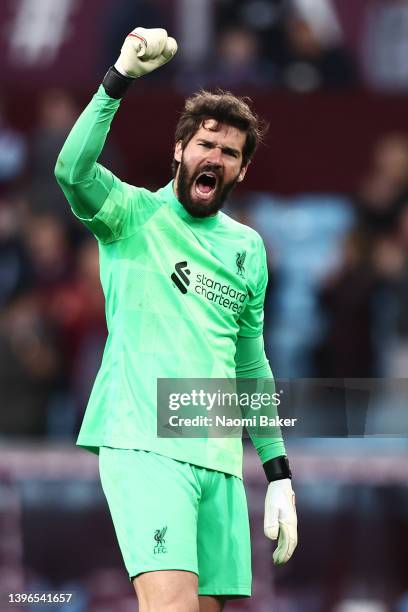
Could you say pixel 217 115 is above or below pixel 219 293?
above

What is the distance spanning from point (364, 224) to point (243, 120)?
5408 mm

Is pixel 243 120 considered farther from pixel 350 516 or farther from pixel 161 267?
pixel 350 516

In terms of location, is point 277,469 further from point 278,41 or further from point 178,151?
point 278,41

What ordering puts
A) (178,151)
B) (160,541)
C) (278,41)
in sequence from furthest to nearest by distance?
(278,41)
(178,151)
(160,541)

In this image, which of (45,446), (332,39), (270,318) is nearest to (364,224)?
(270,318)

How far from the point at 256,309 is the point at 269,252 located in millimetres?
5049

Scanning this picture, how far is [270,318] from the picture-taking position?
10.7 m

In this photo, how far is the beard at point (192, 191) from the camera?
559 cm

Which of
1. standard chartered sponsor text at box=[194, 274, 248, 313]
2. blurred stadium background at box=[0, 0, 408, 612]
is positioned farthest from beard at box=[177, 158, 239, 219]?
blurred stadium background at box=[0, 0, 408, 612]

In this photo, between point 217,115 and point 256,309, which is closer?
point 217,115

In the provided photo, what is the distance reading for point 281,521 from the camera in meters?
5.68

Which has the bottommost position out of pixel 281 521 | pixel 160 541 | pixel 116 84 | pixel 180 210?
pixel 160 541

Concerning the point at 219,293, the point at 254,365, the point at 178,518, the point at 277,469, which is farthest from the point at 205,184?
the point at 178,518

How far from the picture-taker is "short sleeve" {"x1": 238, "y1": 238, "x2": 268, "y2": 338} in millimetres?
5824
